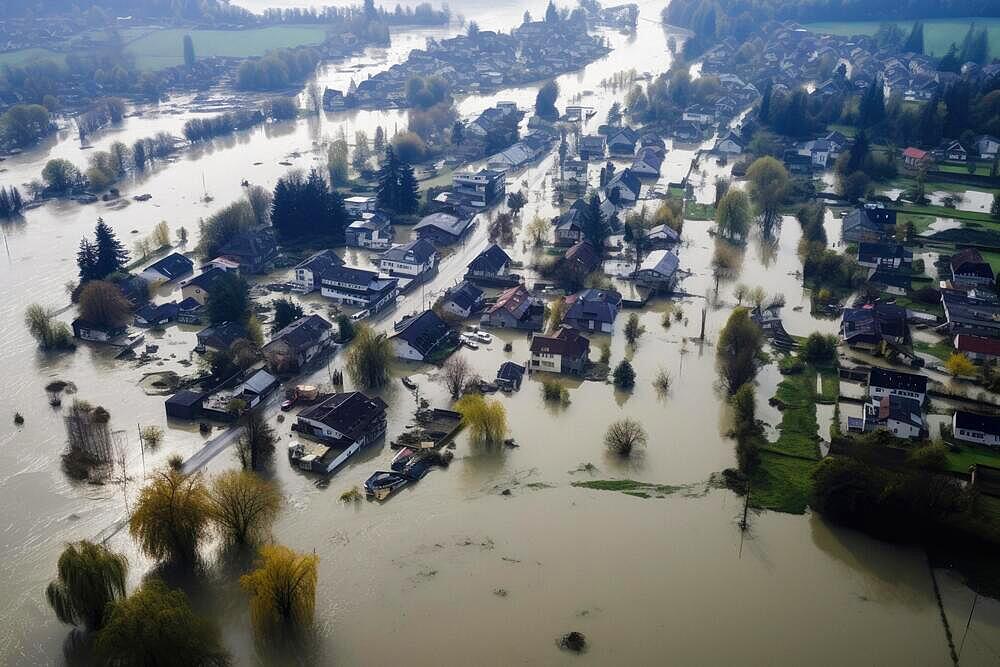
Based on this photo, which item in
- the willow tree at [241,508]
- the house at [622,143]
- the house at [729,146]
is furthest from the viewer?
the house at [622,143]

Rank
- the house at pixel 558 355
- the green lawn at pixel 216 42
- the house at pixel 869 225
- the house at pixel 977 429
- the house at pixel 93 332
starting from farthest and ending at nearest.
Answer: the green lawn at pixel 216 42, the house at pixel 869 225, the house at pixel 93 332, the house at pixel 558 355, the house at pixel 977 429

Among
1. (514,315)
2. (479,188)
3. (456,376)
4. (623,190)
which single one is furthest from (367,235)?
(456,376)

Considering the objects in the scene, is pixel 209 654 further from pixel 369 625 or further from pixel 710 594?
pixel 710 594

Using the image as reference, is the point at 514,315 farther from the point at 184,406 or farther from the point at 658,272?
the point at 184,406

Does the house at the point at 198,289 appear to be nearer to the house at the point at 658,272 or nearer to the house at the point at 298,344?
the house at the point at 298,344

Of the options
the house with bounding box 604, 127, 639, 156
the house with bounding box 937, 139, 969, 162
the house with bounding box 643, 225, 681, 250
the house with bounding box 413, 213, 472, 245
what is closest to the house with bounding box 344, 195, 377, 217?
the house with bounding box 413, 213, 472, 245

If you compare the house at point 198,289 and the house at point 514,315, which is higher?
the house at point 198,289

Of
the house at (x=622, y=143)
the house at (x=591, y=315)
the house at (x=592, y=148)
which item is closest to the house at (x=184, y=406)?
the house at (x=591, y=315)
